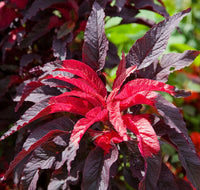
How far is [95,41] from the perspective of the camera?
Answer: 2.53 feet

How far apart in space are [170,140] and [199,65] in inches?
50.1

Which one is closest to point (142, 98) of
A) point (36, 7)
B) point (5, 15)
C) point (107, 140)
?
point (107, 140)

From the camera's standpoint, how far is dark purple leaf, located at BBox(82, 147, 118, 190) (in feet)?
2.15

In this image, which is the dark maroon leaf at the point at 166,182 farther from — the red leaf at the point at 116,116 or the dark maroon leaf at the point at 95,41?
the dark maroon leaf at the point at 95,41

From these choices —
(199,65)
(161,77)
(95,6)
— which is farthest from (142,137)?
(199,65)

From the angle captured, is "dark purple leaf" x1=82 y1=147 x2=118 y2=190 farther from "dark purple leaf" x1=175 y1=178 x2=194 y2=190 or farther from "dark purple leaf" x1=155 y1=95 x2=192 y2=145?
"dark purple leaf" x1=175 y1=178 x2=194 y2=190

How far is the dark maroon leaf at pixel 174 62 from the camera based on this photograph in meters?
0.73

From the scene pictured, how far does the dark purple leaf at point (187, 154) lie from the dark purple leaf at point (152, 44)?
0.61 feet

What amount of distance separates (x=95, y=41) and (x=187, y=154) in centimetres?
40

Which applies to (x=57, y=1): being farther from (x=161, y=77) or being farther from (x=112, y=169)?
(x=112, y=169)

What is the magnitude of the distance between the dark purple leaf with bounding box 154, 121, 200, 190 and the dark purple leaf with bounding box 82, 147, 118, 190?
0.17m

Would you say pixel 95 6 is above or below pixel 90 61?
above

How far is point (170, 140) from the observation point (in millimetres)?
740

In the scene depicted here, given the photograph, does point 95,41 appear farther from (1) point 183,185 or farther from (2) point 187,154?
(1) point 183,185
